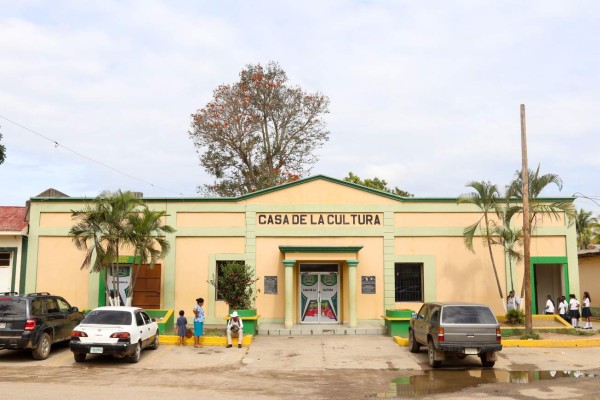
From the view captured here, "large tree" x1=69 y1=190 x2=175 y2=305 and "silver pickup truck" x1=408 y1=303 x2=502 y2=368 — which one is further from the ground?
"large tree" x1=69 y1=190 x2=175 y2=305

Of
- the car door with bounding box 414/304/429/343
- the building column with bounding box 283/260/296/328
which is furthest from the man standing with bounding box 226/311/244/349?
the car door with bounding box 414/304/429/343

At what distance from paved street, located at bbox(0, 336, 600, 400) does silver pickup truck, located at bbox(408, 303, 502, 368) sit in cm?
49

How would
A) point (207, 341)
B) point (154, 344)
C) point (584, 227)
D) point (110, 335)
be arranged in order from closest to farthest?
point (110, 335)
point (154, 344)
point (207, 341)
point (584, 227)

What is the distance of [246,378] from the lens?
14016mm

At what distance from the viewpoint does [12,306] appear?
15.3 meters

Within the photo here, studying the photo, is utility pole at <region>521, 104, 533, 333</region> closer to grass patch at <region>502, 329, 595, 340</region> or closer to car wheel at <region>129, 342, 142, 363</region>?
grass patch at <region>502, 329, 595, 340</region>

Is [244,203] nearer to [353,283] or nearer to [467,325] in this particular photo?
[353,283]

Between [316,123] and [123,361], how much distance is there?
26.0 m

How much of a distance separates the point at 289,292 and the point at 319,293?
1.71 metres

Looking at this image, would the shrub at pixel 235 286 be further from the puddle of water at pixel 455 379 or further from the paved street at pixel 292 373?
the puddle of water at pixel 455 379

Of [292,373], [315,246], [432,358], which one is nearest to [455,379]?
[432,358]

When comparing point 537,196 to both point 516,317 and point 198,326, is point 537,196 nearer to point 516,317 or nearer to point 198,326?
point 516,317

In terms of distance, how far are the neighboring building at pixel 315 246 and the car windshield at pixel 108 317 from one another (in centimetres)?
758

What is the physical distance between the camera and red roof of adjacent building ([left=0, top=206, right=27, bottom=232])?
23.4 metres
